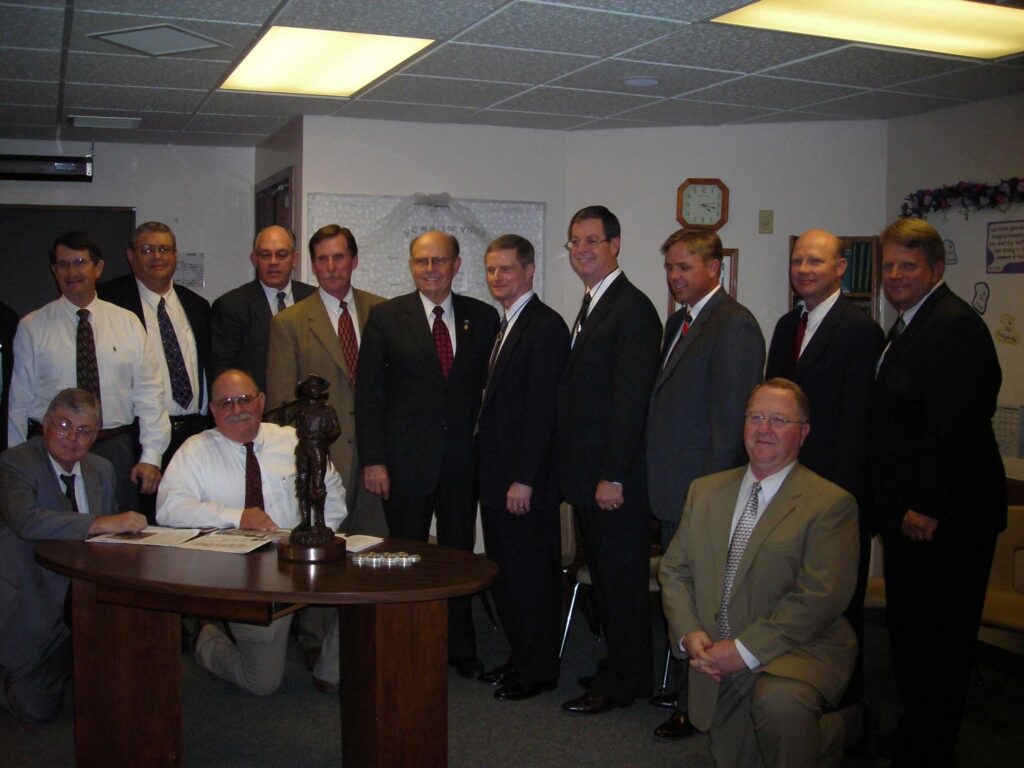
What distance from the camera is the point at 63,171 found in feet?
20.8

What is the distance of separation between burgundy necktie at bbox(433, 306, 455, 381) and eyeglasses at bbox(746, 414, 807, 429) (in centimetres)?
138

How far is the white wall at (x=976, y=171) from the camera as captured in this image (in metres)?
4.90

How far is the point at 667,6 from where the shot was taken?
11.1 feet

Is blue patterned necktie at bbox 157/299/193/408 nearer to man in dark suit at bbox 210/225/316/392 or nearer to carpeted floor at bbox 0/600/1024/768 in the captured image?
man in dark suit at bbox 210/225/316/392

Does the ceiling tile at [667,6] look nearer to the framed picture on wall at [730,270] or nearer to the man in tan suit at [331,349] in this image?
the man in tan suit at [331,349]

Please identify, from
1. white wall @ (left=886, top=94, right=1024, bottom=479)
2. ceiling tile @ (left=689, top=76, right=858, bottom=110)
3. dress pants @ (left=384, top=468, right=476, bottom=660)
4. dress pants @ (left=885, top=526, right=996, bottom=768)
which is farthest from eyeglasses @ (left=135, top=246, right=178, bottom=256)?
white wall @ (left=886, top=94, right=1024, bottom=479)

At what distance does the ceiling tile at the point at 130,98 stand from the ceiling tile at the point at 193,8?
1.44 m

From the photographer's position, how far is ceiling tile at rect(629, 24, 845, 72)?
376 centimetres

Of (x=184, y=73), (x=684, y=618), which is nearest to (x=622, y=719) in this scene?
(x=684, y=618)

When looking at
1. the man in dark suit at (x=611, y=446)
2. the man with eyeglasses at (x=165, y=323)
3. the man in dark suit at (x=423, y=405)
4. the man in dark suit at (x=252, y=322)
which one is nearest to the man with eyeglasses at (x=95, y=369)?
the man with eyeglasses at (x=165, y=323)

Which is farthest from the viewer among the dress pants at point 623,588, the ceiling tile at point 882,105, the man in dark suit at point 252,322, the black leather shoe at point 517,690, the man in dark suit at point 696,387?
the ceiling tile at point 882,105

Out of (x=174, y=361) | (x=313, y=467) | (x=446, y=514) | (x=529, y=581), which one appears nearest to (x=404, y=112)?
(x=174, y=361)

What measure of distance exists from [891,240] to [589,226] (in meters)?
1.00

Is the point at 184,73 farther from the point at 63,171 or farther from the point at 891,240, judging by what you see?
the point at 891,240
